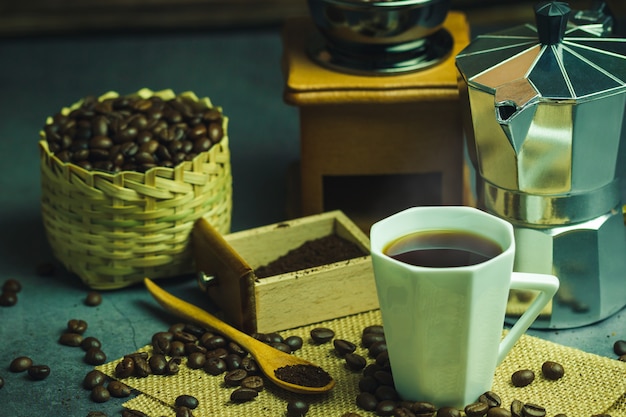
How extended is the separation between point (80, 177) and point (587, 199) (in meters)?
0.77

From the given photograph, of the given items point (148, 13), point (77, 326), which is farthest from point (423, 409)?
point (148, 13)

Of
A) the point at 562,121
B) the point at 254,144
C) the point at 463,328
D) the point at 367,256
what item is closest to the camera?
the point at 463,328

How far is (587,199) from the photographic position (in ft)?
4.69

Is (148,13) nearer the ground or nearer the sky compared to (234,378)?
nearer the sky

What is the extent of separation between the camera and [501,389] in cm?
135

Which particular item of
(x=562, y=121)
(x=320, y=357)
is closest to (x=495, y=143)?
(x=562, y=121)

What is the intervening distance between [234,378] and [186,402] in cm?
8

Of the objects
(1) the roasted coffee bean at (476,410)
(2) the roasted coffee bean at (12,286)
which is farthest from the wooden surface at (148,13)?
(1) the roasted coffee bean at (476,410)

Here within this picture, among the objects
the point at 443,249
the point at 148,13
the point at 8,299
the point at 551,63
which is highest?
the point at 551,63

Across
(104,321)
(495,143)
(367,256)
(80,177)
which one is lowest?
(104,321)

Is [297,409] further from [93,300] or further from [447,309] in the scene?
[93,300]

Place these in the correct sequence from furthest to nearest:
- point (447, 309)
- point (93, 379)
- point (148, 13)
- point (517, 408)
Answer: point (148, 13)
point (93, 379)
point (517, 408)
point (447, 309)

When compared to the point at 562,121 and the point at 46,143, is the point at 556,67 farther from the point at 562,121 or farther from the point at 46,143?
the point at 46,143

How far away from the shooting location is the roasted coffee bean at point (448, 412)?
126cm
